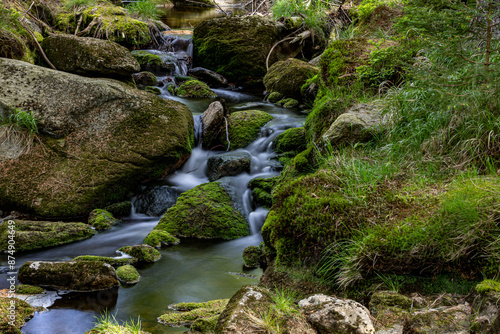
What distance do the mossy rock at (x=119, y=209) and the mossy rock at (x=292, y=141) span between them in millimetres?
3050

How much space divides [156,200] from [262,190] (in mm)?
1855

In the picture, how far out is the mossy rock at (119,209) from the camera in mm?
6691

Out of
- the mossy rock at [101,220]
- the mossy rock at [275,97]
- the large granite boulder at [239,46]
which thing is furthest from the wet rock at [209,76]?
the mossy rock at [101,220]

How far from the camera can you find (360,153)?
4.76 metres

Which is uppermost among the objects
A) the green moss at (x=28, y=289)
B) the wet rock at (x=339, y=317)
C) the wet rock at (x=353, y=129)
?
the wet rock at (x=353, y=129)

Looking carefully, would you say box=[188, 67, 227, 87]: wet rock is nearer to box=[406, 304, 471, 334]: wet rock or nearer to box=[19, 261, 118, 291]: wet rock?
box=[19, 261, 118, 291]: wet rock

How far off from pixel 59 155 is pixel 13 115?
3.50ft

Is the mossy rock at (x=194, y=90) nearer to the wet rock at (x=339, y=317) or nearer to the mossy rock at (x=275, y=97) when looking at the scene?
the mossy rock at (x=275, y=97)

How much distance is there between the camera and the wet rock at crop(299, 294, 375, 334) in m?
2.55

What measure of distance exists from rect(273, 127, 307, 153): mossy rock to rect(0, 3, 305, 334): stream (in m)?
0.28

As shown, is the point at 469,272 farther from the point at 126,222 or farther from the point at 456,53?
the point at 126,222

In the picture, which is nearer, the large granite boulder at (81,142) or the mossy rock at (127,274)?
the mossy rock at (127,274)

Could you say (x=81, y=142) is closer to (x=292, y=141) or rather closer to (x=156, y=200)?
(x=156, y=200)

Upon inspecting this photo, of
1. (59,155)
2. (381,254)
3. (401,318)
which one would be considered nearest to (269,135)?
(59,155)
